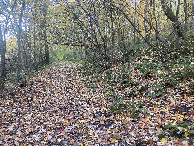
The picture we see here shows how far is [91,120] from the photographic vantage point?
7172mm

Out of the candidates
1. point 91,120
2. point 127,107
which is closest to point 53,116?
point 91,120

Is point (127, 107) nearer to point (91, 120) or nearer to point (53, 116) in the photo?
point (91, 120)

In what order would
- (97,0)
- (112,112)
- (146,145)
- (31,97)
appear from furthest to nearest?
(97,0) → (31,97) → (112,112) → (146,145)

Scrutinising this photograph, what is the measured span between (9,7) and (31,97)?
664 cm

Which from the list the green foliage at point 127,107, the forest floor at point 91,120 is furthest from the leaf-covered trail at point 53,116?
the green foliage at point 127,107

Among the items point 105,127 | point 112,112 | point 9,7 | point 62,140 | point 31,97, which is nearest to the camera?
point 62,140

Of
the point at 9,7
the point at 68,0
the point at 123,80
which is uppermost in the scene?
the point at 68,0

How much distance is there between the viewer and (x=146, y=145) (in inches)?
193

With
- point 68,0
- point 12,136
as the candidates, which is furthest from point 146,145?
point 68,0

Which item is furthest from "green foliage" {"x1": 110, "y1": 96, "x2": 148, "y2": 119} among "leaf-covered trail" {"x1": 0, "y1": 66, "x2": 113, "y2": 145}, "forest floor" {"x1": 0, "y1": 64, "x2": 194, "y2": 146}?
"leaf-covered trail" {"x1": 0, "y1": 66, "x2": 113, "y2": 145}

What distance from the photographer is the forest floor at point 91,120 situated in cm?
538

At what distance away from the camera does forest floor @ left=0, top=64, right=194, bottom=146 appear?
17.6ft

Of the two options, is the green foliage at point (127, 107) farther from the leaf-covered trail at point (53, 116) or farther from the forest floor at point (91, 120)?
the leaf-covered trail at point (53, 116)

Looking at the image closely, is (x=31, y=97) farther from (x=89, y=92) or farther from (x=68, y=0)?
(x=68, y=0)
